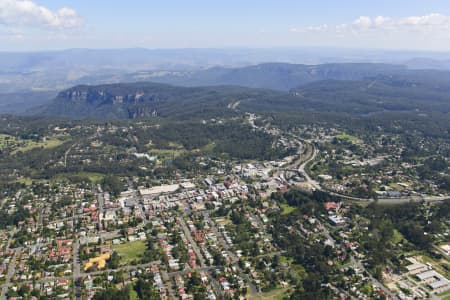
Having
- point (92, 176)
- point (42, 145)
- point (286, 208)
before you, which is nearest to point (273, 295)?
point (286, 208)

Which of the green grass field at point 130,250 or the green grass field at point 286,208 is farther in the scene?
the green grass field at point 286,208

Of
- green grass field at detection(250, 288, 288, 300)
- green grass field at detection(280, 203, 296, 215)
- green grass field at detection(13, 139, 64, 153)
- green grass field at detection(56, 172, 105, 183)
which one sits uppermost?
green grass field at detection(13, 139, 64, 153)

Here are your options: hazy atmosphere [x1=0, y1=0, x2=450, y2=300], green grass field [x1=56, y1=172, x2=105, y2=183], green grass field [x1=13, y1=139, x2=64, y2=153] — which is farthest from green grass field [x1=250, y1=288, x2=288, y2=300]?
green grass field [x1=13, y1=139, x2=64, y2=153]

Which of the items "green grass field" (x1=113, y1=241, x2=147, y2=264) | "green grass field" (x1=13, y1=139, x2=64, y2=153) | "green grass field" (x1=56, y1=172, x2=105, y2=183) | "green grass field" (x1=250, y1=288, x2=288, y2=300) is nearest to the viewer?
"green grass field" (x1=250, y1=288, x2=288, y2=300)

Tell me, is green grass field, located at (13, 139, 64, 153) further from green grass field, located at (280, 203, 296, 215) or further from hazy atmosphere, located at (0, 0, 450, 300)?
green grass field, located at (280, 203, 296, 215)

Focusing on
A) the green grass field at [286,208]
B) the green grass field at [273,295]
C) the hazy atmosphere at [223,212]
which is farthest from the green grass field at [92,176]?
the green grass field at [273,295]

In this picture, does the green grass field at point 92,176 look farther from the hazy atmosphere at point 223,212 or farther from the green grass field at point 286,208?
the green grass field at point 286,208

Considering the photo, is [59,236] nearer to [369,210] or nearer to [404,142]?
[369,210]

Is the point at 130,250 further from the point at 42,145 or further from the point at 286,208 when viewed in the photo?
the point at 42,145
